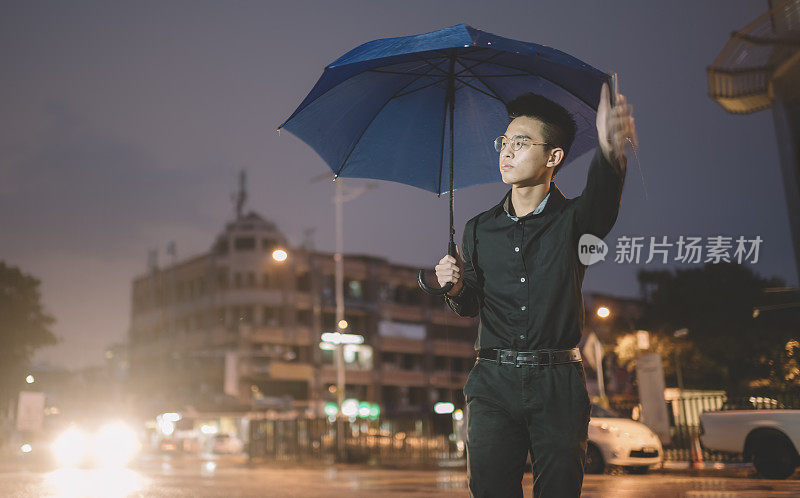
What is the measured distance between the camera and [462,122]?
4391mm

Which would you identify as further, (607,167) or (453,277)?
(453,277)

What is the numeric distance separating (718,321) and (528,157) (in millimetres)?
43540

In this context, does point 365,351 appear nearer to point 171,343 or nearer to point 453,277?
point 171,343

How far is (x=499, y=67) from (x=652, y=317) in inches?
1744

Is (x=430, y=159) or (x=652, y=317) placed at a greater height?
(x=652, y=317)

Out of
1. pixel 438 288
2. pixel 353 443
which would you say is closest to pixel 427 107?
pixel 438 288

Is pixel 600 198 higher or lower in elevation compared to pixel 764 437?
higher

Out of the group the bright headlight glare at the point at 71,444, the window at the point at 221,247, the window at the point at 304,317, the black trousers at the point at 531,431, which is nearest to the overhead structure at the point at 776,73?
the black trousers at the point at 531,431

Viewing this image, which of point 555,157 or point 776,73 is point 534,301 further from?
point 776,73

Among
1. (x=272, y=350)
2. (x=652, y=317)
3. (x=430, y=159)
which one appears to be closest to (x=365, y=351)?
(x=272, y=350)

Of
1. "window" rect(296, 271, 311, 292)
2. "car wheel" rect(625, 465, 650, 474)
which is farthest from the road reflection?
"window" rect(296, 271, 311, 292)

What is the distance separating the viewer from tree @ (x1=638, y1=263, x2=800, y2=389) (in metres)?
39.1

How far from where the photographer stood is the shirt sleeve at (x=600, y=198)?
2.88m

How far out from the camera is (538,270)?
3111mm
